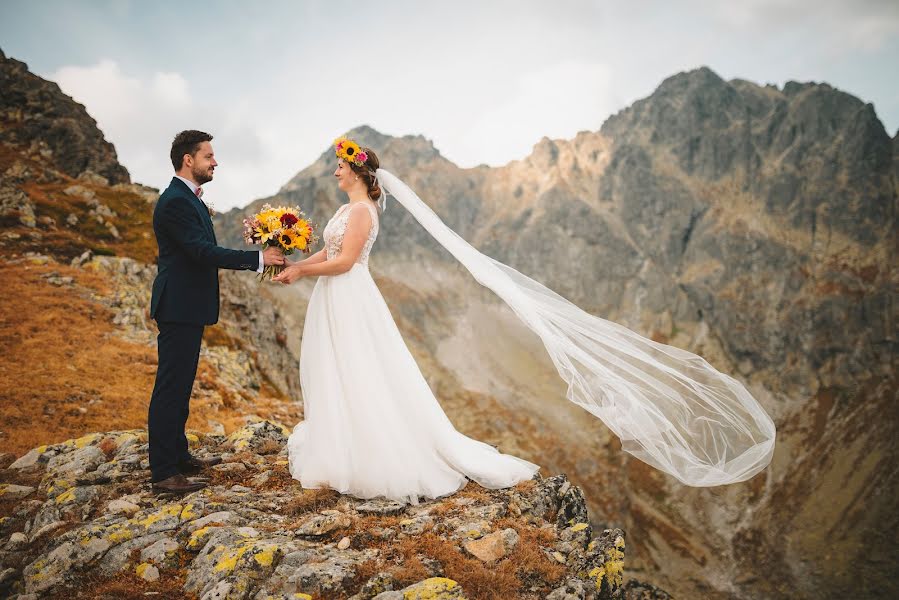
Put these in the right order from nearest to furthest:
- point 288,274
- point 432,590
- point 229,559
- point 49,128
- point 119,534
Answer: point 432,590, point 229,559, point 119,534, point 288,274, point 49,128

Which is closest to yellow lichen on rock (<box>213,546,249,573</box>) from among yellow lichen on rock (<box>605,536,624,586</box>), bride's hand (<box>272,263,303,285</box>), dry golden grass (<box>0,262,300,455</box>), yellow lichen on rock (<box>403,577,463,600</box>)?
yellow lichen on rock (<box>403,577,463,600</box>)

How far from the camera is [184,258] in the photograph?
17.9 ft

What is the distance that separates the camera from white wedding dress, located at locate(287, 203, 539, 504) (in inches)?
232

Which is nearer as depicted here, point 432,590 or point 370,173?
point 432,590

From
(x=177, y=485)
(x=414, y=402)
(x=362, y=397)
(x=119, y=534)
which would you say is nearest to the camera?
(x=119, y=534)

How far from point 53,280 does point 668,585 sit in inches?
3019

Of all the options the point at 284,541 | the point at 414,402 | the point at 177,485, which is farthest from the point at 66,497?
the point at 414,402

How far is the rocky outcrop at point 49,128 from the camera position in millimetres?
52734

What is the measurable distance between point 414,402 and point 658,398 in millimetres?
3402

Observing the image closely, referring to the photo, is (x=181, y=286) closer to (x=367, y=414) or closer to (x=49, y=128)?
(x=367, y=414)

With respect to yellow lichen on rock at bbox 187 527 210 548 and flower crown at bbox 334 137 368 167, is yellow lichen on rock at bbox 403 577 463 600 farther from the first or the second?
flower crown at bbox 334 137 368 167

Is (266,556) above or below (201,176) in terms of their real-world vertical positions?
below

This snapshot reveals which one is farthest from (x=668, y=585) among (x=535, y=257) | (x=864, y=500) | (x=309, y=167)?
(x=309, y=167)

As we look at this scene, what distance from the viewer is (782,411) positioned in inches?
3723
